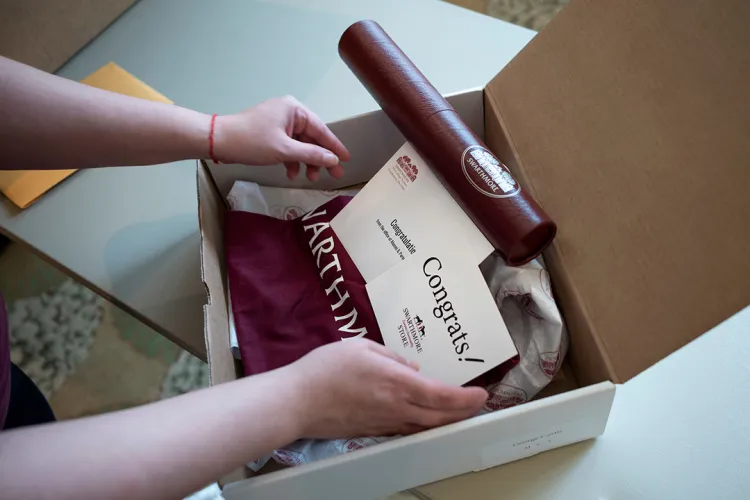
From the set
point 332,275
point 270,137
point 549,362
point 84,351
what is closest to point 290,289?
point 332,275

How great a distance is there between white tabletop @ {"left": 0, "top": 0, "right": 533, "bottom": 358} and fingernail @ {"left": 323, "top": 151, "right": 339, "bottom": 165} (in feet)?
0.57

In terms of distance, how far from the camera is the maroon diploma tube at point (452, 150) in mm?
489

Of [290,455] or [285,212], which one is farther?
[285,212]

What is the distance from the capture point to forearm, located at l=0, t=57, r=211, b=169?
0.51m

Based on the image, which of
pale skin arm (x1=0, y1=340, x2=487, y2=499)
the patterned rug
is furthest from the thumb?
the patterned rug

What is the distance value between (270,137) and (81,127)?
0.18 meters

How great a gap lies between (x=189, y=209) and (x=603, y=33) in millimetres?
508

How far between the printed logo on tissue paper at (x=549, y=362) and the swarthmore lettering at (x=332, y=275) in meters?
0.17

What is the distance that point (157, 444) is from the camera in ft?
1.20

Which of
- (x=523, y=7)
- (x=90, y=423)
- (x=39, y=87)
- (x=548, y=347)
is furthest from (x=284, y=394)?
(x=523, y=7)

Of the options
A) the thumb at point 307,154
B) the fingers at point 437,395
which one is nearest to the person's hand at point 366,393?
the fingers at point 437,395

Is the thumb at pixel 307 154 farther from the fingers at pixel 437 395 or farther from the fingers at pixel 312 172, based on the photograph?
the fingers at pixel 437 395

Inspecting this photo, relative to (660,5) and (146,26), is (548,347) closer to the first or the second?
(660,5)

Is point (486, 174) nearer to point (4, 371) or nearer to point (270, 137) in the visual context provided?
point (270, 137)
